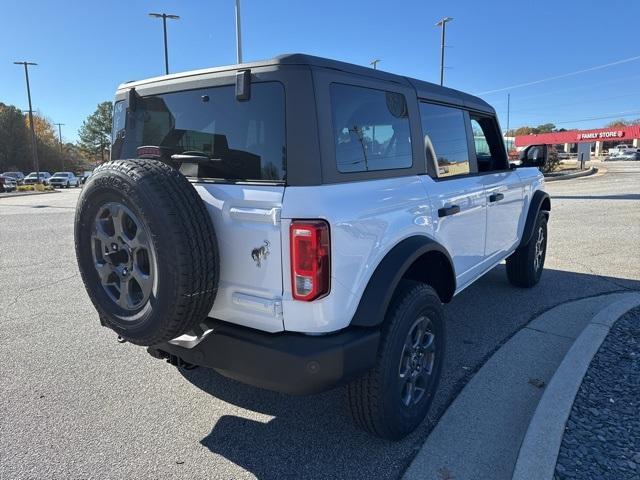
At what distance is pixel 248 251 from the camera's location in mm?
2326

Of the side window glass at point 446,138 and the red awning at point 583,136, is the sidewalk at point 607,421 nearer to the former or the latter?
the side window glass at point 446,138

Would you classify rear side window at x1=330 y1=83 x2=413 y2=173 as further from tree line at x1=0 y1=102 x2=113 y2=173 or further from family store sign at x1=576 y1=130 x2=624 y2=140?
family store sign at x1=576 y1=130 x2=624 y2=140

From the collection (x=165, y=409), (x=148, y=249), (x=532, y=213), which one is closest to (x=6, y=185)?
(x=165, y=409)

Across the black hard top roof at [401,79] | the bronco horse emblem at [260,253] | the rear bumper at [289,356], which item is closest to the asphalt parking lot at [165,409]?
the rear bumper at [289,356]

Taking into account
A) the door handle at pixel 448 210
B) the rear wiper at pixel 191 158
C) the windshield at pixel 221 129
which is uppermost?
the windshield at pixel 221 129

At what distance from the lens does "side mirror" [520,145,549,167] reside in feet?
17.5

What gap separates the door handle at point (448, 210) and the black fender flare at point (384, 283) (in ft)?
1.53

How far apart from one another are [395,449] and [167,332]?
1.44 meters

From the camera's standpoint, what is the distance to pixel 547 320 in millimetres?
4527

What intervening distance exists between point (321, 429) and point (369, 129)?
1.81 meters

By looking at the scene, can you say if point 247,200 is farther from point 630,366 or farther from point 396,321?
point 630,366

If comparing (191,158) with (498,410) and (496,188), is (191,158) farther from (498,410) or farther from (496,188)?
(496,188)

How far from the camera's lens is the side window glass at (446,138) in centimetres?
328

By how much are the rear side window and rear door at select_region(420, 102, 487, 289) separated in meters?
0.28
